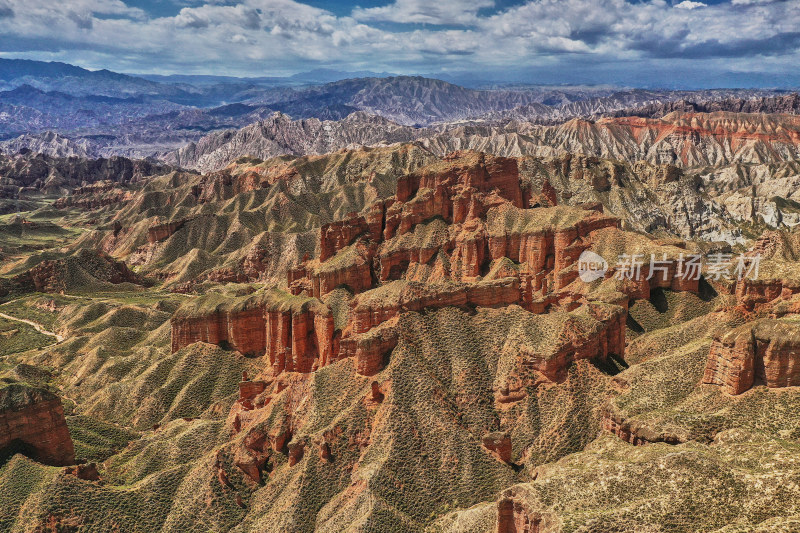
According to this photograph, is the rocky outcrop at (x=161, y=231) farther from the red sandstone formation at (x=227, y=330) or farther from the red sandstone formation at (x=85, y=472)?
the red sandstone formation at (x=85, y=472)

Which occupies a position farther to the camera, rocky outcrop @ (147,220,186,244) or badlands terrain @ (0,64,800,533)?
rocky outcrop @ (147,220,186,244)

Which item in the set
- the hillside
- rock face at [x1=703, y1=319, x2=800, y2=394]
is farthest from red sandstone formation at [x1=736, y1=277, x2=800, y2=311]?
rock face at [x1=703, y1=319, x2=800, y2=394]

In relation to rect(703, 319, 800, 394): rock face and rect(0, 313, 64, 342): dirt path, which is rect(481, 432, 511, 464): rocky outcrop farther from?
rect(0, 313, 64, 342): dirt path

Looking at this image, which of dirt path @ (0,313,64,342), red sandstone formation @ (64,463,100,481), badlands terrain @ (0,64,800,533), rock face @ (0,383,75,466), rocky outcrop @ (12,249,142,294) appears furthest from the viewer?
rocky outcrop @ (12,249,142,294)

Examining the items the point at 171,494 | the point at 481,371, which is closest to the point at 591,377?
the point at 481,371

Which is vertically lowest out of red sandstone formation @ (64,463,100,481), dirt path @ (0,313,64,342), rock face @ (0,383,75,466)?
dirt path @ (0,313,64,342)

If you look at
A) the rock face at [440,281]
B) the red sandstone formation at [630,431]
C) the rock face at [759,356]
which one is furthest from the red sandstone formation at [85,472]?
the rock face at [759,356]
